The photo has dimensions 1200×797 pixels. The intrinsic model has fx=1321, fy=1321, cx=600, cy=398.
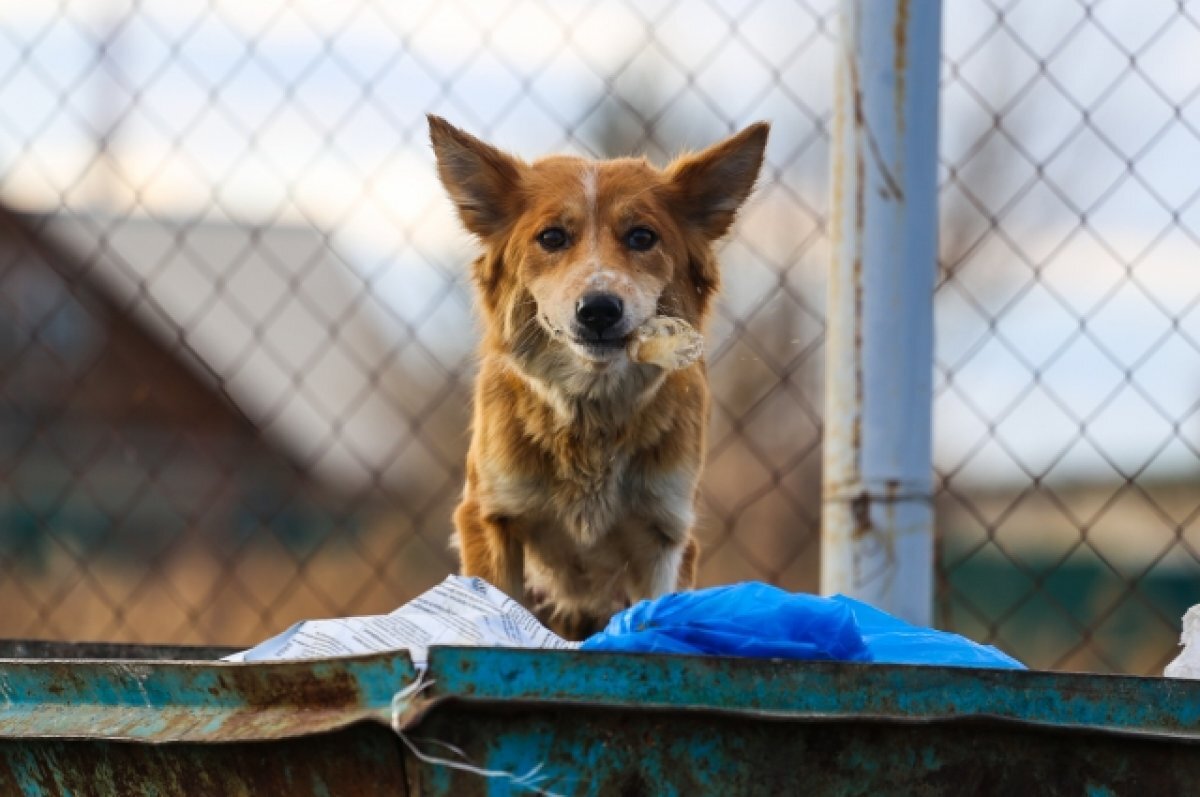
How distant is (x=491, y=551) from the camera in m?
3.22

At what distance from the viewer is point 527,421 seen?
10.5ft

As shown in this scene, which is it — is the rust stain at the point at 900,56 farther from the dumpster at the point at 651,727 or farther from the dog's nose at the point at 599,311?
the dumpster at the point at 651,727

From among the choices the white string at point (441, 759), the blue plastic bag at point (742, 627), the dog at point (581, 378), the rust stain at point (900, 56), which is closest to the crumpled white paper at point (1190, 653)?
the blue plastic bag at point (742, 627)

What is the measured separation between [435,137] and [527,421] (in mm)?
709

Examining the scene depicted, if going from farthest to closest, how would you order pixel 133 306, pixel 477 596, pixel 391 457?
pixel 133 306
pixel 391 457
pixel 477 596

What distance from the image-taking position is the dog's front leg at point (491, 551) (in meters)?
3.20

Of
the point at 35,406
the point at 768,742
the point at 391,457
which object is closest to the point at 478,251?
the point at 391,457

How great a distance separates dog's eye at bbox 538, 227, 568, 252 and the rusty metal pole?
712 millimetres

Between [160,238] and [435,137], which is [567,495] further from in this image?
[160,238]

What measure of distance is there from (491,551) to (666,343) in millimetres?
815

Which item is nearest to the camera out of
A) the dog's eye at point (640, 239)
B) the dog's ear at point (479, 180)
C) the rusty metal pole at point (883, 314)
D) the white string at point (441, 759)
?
the white string at point (441, 759)

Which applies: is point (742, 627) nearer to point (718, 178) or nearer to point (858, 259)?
point (858, 259)

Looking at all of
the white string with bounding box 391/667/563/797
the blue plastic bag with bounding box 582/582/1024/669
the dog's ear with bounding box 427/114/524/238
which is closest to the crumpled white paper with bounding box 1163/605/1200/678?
the blue plastic bag with bounding box 582/582/1024/669

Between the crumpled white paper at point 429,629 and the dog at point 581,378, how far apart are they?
1425 mm
